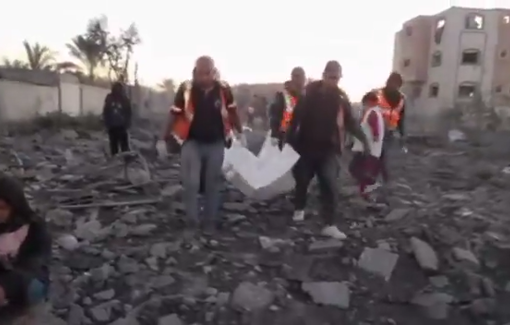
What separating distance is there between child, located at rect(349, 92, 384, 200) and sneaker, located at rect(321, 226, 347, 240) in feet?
4.43

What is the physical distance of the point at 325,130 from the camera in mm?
5676

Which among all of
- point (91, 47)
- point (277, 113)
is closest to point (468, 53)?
point (91, 47)

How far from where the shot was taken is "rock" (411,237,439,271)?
17.0 ft

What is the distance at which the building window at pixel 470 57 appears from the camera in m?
39.2

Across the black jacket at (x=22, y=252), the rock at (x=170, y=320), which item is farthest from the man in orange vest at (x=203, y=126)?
the black jacket at (x=22, y=252)

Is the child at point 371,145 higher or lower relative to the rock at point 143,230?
higher

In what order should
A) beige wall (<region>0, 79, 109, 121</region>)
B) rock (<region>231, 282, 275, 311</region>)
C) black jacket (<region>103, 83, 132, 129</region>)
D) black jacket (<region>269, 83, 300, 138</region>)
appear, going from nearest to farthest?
rock (<region>231, 282, 275, 311</region>) < black jacket (<region>269, 83, 300, 138</region>) < black jacket (<region>103, 83, 132, 129</region>) < beige wall (<region>0, 79, 109, 121</region>)

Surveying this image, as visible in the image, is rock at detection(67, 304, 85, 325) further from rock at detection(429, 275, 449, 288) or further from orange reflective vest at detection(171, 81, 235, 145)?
rock at detection(429, 275, 449, 288)

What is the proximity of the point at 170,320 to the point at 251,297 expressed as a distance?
598 millimetres

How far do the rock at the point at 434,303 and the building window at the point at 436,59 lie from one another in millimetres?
37378

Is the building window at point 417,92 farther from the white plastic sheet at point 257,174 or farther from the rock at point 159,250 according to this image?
the rock at point 159,250

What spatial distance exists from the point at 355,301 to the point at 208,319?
3.58 ft

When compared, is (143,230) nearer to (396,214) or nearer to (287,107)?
(287,107)

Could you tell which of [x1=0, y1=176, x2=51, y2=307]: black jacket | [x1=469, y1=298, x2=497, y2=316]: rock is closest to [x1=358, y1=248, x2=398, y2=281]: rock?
[x1=469, y1=298, x2=497, y2=316]: rock
